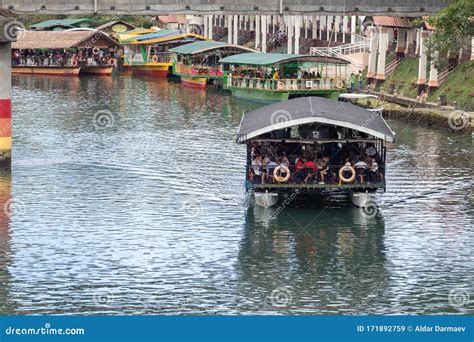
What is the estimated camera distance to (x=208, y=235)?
39.0m

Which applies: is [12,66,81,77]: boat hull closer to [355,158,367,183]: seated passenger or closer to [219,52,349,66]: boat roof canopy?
[219,52,349,66]: boat roof canopy

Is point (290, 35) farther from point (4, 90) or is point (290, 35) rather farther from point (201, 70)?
point (4, 90)

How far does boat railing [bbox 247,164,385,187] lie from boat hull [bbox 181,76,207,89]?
50.6 meters

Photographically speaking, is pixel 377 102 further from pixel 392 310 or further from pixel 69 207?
pixel 392 310

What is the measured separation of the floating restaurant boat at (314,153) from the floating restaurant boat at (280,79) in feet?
111

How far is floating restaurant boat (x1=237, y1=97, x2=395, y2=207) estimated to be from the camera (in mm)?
41438

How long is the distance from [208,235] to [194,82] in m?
55.2

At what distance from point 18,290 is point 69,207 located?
11.0 m

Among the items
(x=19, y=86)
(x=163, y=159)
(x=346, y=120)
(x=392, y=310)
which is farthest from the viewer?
(x=19, y=86)

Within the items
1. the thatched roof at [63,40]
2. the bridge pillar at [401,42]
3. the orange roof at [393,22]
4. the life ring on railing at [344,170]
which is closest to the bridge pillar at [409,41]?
the bridge pillar at [401,42]

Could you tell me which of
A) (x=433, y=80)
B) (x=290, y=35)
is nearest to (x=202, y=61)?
(x=290, y=35)

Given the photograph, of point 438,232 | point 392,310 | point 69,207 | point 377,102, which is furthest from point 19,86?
point 392,310

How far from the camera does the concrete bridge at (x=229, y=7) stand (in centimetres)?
5841

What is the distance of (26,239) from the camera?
38.2 metres
